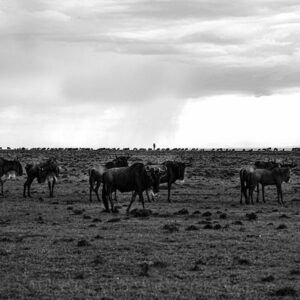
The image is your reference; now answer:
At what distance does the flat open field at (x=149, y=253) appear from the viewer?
1252 centimetres

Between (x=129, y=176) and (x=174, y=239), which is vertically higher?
(x=129, y=176)

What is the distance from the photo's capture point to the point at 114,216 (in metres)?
25.2

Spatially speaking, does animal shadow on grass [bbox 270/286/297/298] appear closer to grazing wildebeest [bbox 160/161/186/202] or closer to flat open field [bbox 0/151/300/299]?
flat open field [bbox 0/151/300/299]

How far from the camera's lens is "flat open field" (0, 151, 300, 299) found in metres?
12.5

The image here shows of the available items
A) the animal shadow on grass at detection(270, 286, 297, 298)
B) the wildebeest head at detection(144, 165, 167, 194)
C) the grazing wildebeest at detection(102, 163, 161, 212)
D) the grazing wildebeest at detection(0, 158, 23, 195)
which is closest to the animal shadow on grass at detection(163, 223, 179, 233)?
the grazing wildebeest at detection(102, 163, 161, 212)

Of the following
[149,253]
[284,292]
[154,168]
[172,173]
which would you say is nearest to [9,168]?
[154,168]

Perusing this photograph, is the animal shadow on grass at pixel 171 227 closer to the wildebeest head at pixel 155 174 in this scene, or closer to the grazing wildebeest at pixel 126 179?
the grazing wildebeest at pixel 126 179

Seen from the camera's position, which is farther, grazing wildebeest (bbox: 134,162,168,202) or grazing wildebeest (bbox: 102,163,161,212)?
grazing wildebeest (bbox: 134,162,168,202)

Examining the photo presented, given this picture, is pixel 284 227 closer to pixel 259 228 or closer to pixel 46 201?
pixel 259 228

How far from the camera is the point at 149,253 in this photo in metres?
16.5

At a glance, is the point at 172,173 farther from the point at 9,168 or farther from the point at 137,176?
the point at 9,168

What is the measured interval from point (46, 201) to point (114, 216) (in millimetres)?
7817

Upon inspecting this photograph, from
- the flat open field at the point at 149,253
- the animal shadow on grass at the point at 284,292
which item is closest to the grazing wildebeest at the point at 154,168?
the flat open field at the point at 149,253

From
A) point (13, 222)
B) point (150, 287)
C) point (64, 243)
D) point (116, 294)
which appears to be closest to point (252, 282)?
point (150, 287)
